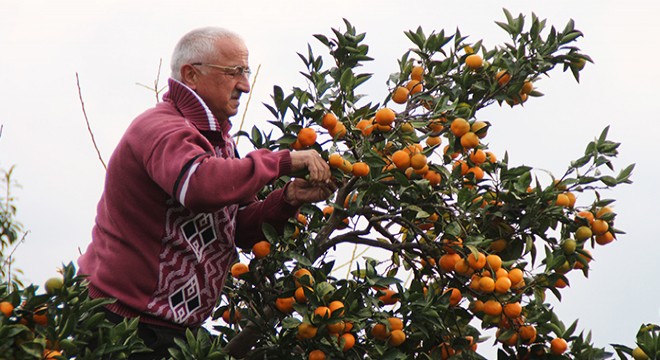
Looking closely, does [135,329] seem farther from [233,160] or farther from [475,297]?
[475,297]

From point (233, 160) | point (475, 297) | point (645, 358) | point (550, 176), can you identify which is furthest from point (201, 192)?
point (645, 358)

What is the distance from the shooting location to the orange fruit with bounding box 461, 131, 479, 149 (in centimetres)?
377

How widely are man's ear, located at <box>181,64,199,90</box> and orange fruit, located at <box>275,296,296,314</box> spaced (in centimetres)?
86

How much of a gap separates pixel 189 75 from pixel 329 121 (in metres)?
0.56

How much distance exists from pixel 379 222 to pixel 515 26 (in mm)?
1045

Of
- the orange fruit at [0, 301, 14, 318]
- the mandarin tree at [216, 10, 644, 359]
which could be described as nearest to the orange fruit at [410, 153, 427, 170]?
the mandarin tree at [216, 10, 644, 359]

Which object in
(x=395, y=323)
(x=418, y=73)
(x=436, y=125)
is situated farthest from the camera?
(x=418, y=73)

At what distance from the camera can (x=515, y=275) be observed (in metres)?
3.67

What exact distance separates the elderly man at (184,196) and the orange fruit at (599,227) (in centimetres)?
110

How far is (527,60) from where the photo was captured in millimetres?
4137

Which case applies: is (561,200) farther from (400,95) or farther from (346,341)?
(346,341)

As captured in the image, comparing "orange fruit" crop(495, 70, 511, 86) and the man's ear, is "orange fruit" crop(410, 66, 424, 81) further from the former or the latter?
the man's ear

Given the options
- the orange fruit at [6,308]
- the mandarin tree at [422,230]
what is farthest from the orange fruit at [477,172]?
the orange fruit at [6,308]

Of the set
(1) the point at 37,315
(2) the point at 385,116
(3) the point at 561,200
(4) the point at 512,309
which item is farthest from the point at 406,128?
(1) the point at 37,315
